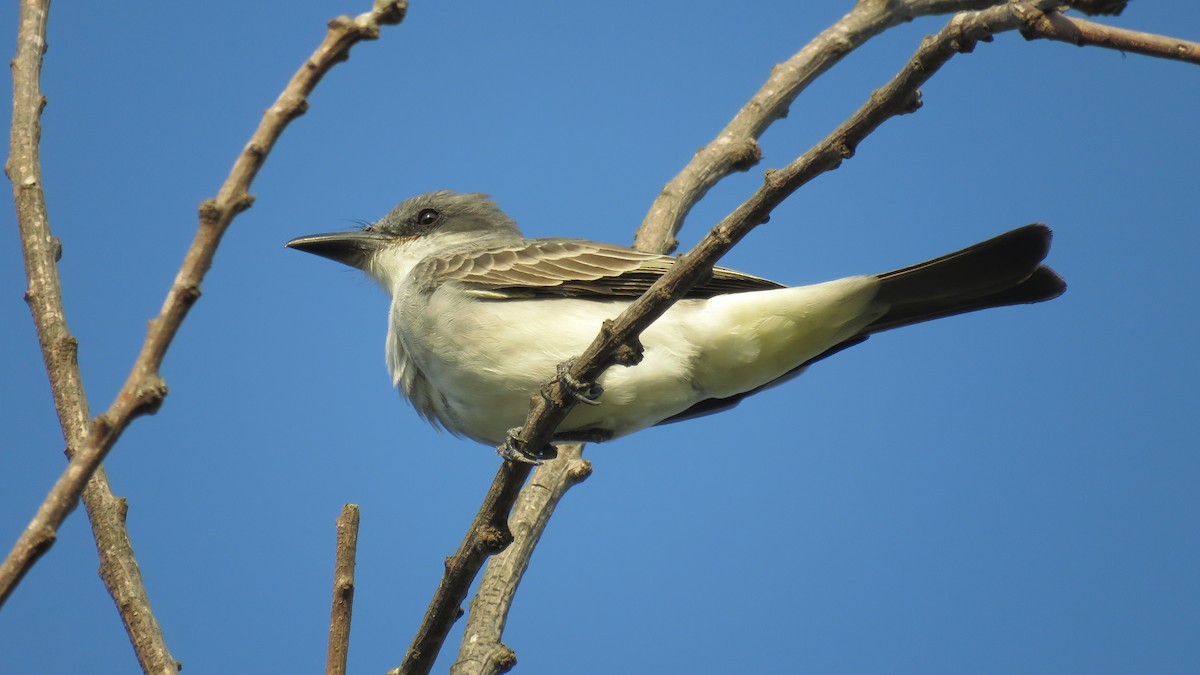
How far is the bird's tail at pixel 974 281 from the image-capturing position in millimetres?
5109

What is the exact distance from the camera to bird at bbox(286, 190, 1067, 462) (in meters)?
5.36

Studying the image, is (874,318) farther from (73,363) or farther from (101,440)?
(101,440)

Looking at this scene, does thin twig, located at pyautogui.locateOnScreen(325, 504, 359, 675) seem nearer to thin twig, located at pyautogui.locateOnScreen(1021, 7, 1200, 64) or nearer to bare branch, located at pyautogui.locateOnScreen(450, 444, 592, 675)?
bare branch, located at pyautogui.locateOnScreen(450, 444, 592, 675)

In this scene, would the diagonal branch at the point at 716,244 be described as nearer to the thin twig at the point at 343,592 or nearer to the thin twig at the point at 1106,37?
the thin twig at the point at 1106,37

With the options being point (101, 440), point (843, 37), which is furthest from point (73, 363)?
point (843, 37)

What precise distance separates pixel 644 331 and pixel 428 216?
262 centimetres

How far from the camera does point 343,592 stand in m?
3.62

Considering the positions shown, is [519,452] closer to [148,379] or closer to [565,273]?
[565,273]

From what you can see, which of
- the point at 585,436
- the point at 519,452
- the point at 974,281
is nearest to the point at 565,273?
the point at 585,436

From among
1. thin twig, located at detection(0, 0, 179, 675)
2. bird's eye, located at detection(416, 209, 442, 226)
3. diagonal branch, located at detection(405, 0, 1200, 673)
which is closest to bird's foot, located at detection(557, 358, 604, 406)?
diagonal branch, located at detection(405, 0, 1200, 673)

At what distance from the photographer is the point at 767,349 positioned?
5555 millimetres

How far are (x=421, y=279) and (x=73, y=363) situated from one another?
2.77 meters

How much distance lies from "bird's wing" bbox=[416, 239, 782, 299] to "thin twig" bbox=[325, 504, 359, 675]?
7.52 feet

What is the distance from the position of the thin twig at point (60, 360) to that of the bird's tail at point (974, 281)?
356 cm
